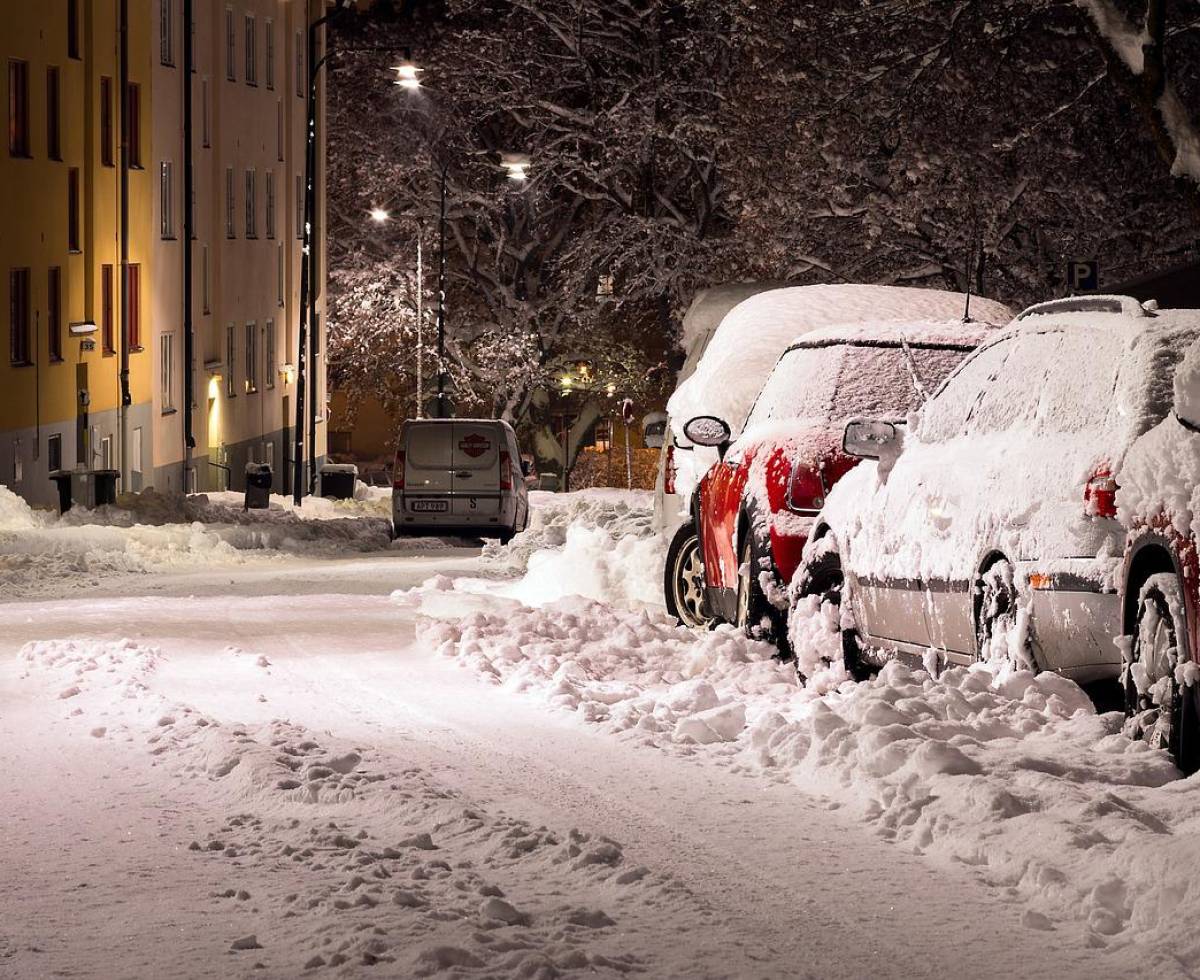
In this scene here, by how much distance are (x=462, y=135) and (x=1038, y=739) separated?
50.2m

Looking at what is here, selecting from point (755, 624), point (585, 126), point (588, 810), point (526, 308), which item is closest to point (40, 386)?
point (585, 126)

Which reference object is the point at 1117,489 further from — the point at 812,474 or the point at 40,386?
the point at 40,386

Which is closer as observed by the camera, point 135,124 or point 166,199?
point 135,124

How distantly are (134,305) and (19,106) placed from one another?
21.9 feet

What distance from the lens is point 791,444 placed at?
12.7 m

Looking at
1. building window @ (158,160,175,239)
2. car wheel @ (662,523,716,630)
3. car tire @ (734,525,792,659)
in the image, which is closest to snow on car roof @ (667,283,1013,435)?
car wheel @ (662,523,716,630)

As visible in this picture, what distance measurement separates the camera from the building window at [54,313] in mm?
39312

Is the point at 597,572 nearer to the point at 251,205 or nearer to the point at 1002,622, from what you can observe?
the point at 1002,622

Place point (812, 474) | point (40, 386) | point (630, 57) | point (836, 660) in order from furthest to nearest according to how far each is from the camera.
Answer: point (630, 57), point (40, 386), point (812, 474), point (836, 660)

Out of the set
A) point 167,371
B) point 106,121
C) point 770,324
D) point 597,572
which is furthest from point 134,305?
point 597,572

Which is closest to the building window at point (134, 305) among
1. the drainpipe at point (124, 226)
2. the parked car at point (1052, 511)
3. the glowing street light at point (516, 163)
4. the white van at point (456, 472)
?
the drainpipe at point (124, 226)

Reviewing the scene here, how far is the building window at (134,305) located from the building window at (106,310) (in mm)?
1470

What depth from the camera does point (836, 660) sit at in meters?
11.6

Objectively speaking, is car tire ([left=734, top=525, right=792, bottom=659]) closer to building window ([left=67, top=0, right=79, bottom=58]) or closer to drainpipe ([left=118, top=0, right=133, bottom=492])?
building window ([left=67, top=0, right=79, bottom=58])
